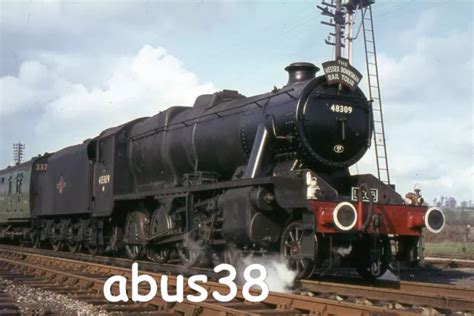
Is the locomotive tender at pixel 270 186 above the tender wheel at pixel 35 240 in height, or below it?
above

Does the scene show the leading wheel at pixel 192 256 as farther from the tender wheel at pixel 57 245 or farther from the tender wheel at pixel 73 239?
the tender wheel at pixel 57 245

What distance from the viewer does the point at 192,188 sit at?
10.8 meters

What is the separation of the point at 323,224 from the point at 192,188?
3.28 m

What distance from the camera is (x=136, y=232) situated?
13219 millimetres

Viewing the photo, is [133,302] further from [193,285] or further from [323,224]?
[323,224]

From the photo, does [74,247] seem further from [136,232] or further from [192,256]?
[192,256]

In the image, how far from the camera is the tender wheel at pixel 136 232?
42.2ft

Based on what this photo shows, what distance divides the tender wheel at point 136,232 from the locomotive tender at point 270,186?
0.08 feet

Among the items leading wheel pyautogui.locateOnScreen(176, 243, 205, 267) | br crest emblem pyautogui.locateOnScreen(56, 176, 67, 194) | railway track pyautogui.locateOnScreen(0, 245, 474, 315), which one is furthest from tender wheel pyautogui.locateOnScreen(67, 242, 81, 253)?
railway track pyautogui.locateOnScreen(0, 245, 474, 315)

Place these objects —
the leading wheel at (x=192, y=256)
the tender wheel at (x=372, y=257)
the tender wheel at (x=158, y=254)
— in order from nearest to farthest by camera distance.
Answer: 1. the tender wheel at (x=372, y=257)
2. the leading wheel at (x=192, y=256)
3. the tender wheel at (x=158, y=254)

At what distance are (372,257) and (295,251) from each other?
167 cm

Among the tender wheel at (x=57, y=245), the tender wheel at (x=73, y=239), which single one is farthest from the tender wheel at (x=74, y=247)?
the tender wheel at (x=57, y=245)

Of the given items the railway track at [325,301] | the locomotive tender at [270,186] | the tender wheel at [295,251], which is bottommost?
the railway track at [325,301]

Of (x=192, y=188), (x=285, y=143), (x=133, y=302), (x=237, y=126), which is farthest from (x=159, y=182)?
(x=133, y=302)
